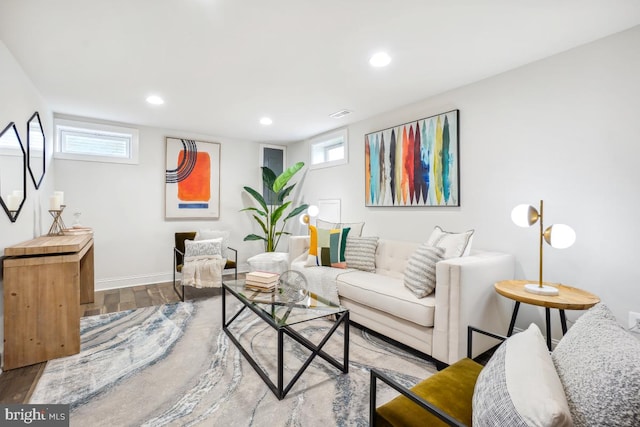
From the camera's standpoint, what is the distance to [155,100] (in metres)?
3.39

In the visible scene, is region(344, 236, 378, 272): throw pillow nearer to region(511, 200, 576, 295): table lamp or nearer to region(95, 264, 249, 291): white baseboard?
region(511, 200, 576, 295): table lamp

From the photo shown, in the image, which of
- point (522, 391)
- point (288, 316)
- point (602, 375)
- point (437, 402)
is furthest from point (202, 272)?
point (602, 375)

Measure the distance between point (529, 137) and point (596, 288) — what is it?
1.26 meters

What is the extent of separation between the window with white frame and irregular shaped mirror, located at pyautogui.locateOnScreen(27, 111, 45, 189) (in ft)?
11.1

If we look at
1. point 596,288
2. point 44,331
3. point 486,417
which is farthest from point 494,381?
point 44,331

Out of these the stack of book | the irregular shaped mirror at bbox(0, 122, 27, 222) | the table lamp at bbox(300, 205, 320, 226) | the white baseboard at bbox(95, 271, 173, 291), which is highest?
the irregular shaped mirror at bbox(0, 122, 27, 222)

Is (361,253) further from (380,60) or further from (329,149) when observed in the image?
(329,149)

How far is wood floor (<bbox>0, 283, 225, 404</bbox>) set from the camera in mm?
A: 1878

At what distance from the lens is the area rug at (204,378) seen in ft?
5.51

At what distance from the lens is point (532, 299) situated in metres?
1.92

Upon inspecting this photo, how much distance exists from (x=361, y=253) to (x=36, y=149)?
3.44 metres

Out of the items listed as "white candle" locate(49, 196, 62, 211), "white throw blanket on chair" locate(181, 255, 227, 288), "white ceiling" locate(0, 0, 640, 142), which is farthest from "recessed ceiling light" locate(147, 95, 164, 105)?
"white throw blanket on chair" locate(181, 255, 227, 288)

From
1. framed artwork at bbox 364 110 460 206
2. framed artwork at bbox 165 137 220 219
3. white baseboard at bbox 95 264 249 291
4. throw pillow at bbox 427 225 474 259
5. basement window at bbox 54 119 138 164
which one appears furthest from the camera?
framed artwork at bbox 165 137 220 219

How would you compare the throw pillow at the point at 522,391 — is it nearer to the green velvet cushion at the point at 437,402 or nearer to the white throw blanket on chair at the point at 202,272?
the green velvet cushion at the point at 437,402
